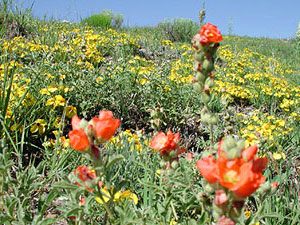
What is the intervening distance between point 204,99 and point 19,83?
2.01 meters

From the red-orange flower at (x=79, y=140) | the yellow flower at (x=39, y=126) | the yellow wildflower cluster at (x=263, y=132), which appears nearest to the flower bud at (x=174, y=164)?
the red-orange flower at (x=79, y=140)

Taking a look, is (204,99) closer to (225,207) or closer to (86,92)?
(225,207)

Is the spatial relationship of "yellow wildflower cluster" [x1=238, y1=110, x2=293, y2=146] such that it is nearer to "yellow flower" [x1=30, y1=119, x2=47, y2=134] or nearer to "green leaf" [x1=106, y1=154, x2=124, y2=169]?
"green leaf" [x1=106, y1=154, x2=124, y2=169]

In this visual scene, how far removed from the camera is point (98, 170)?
90 cm

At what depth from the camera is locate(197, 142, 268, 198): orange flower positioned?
62 cm

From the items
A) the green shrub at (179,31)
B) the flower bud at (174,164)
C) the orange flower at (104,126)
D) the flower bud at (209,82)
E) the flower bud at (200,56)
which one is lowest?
the flower bud at (174,164)

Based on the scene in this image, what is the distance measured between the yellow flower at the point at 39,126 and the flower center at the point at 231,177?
188 centimetres

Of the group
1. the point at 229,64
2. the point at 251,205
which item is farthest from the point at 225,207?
the point at 229,64

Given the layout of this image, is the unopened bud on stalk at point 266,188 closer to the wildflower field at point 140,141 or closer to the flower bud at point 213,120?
the wildflower field at point 140,141

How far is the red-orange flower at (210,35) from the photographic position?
1.00 m

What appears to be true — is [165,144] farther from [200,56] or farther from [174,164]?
[200,56]

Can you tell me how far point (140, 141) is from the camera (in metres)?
2.02

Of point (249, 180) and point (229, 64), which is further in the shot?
point (229, 64)

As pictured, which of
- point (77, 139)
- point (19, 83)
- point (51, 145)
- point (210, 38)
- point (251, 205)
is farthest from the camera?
point (19, 83)
